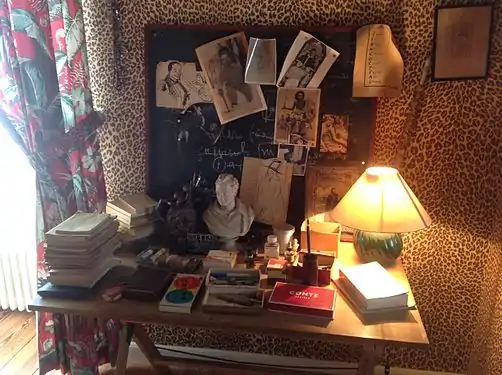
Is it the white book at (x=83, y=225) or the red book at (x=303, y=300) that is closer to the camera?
the red book at (x=303, y=300)

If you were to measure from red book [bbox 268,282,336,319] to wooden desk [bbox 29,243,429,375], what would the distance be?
0.8 inches

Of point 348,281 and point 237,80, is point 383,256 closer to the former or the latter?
point 348,281

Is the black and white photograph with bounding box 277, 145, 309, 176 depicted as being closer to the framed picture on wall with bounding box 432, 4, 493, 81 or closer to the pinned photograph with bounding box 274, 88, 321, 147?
the pinned photograph with bounding box 274, 88, 321, 147

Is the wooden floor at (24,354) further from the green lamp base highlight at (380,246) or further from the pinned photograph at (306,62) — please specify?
the pinned photograph at (306,62)

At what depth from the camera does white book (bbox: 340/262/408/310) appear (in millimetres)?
1597

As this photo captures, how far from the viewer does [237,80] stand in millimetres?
2045

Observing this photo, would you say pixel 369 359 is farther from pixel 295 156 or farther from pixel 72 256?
pixel 72 256

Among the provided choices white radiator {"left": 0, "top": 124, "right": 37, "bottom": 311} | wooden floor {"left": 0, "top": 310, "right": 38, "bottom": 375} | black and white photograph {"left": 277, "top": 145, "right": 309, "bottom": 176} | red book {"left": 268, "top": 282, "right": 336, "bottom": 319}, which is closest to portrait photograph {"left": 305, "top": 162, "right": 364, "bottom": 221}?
black and white photograph {"left": 277, "top": 145, "right": 309, "bottom": 176}

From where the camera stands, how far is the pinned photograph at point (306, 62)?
1.96 metres

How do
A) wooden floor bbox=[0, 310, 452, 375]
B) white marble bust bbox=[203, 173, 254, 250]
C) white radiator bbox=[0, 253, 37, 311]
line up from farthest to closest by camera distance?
white radiator bbox=[0, 253, 37, 311], wooden floor bbox=[0, 310, 452, 375], white marble bust bbox=[203, 173, 254, 250]

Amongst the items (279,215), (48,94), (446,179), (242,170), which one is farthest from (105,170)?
(446,179)

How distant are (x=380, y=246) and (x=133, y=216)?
92 centimetres

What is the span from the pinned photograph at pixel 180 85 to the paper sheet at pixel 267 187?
32 cm

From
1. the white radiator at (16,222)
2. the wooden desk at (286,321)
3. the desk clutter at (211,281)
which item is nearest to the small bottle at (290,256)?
the desk clutter at (211,281)
